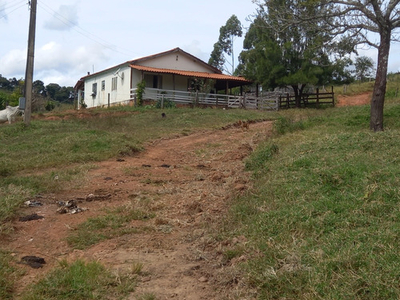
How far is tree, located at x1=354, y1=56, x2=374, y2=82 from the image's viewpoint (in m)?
41.6

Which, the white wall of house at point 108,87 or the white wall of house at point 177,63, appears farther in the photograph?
the white wall of house at point 177,63

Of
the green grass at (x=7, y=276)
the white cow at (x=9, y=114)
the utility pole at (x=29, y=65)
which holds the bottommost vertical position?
the green grass at (x=7, y=276)

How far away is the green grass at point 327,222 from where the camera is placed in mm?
3373

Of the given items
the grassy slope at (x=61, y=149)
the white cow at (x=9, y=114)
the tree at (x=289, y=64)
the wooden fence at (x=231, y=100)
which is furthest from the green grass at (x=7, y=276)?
the wooden fence at (x=231, y=100)

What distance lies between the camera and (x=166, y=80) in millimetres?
29641

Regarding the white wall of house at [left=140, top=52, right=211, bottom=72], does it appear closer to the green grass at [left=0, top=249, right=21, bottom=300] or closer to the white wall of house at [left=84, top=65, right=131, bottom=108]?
the white wall of house at [left=84, top=65, right=131, bottom=108]

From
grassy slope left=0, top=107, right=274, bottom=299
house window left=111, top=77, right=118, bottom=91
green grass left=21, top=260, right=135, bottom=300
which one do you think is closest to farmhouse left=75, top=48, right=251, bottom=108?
house window left=111, top=77, right=118, bottom=91

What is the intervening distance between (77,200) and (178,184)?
6.48 ft

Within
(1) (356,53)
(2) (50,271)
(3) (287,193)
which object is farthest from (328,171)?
(1) (356,53)

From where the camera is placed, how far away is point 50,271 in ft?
13.7

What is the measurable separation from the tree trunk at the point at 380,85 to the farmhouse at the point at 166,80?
16.5 m

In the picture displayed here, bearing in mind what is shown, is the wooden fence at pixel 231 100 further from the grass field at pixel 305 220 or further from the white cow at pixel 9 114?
the grass field at pixel 305 220

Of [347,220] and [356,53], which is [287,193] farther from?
Answer: [356,53]

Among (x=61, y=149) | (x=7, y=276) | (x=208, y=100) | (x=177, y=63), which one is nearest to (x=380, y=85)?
(x=61, y=149)
